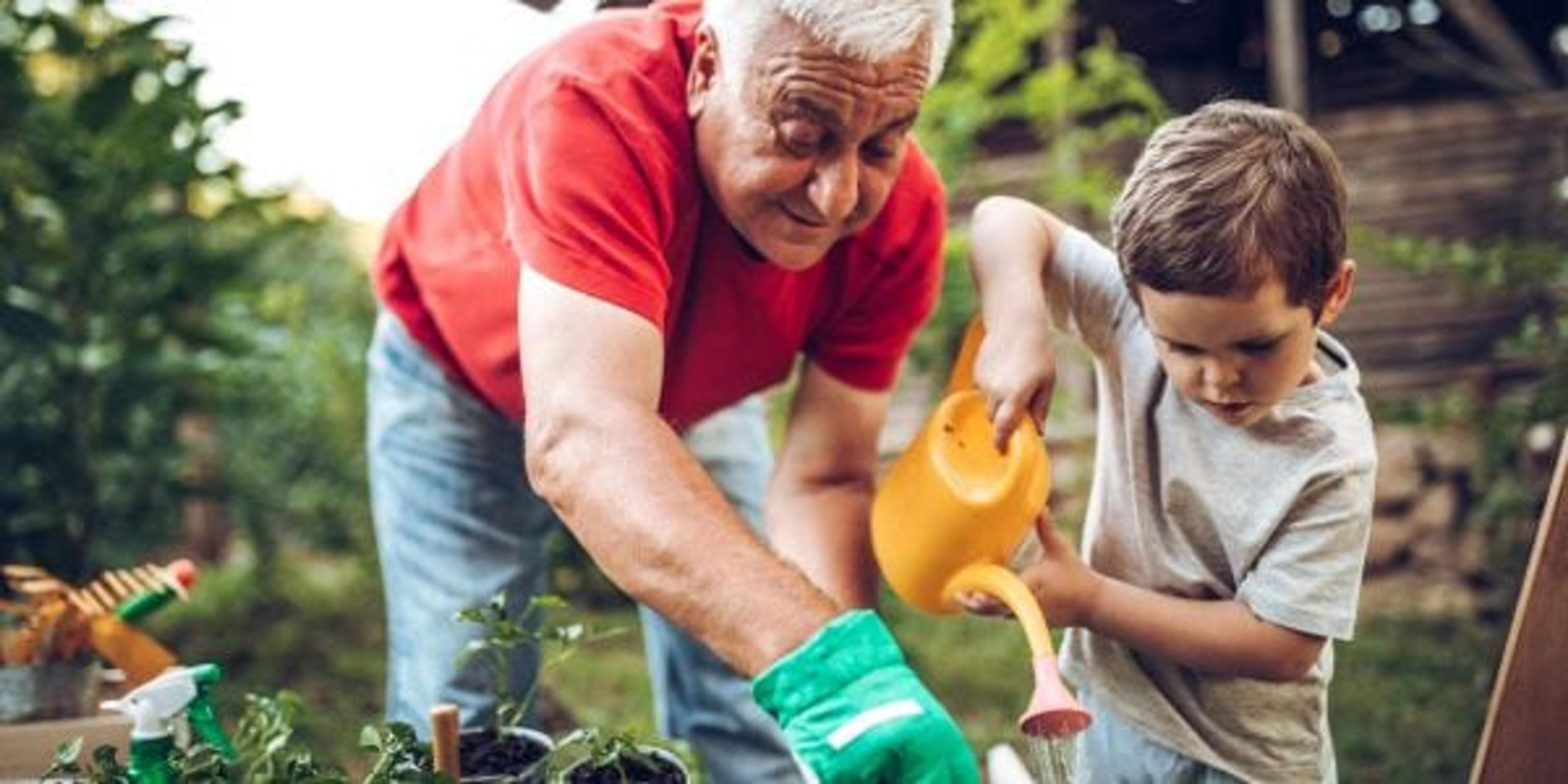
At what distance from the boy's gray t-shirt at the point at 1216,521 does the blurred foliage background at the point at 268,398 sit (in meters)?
1.62

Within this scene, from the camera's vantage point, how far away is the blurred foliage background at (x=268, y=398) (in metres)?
2.86

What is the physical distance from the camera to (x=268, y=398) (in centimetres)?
409

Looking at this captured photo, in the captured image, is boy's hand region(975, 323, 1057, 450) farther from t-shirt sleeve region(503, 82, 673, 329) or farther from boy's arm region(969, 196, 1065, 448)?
t-shirt sleeve region(503, 82, 673, 329)

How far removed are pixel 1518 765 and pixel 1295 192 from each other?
525mm

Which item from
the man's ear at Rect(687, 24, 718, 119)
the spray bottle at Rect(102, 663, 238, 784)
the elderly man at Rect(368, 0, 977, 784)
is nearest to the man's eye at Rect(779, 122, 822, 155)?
the elderly man at Rect(368, 0, 977, 784)

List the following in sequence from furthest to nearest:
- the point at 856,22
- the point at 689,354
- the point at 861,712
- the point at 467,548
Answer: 1. the point at 467,548
2. the point at 689,354
3. the point at 856,22
4. the point at 861,712

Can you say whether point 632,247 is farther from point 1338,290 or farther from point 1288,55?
point 1288,55

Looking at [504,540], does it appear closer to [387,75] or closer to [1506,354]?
[387,75]

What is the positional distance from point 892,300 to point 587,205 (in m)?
0.58

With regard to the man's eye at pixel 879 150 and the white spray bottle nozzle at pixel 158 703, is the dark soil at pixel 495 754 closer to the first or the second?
the white spray bottle nozzle at pixel 158 703

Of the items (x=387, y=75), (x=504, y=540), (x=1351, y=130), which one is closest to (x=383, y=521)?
(x=504, y=540)

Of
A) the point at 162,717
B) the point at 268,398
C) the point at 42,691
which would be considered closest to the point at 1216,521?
the point at 162,717

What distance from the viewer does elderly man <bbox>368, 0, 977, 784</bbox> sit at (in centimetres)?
109

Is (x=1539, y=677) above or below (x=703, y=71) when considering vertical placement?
below
